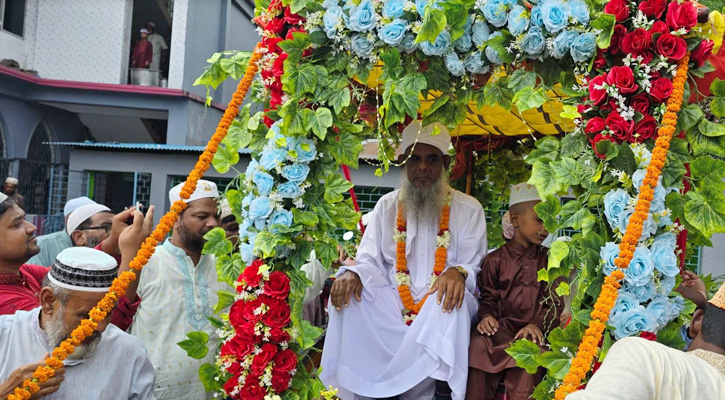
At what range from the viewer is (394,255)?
5168 millimetres

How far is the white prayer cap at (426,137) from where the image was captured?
16.7ft

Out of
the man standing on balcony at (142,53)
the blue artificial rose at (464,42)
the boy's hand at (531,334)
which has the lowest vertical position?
the boy's hand at (531,334)

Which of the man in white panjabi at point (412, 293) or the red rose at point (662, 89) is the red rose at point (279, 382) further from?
the red rose at point (662, 89)

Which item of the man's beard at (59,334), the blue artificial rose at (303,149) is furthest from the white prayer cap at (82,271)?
the blue artificial rose at (303,149)

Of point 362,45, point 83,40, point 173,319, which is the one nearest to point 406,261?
point 173,319

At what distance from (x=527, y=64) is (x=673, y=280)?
1.25m

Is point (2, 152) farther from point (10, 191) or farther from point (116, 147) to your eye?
point (10, 191)

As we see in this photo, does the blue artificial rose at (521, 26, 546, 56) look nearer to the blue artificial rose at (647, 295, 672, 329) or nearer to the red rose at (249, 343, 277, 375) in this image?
the blue artificial rose at (647, 295, 672, 329)

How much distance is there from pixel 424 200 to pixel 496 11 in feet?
6.47

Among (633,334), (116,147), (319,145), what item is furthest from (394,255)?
(116,147)

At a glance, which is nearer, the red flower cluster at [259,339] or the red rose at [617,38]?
the red rose at [617,38]

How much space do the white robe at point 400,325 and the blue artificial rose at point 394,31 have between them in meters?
1.75

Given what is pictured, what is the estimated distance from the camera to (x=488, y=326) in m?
4.48

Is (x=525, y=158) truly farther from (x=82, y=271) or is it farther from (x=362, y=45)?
(x=82, y=271)
